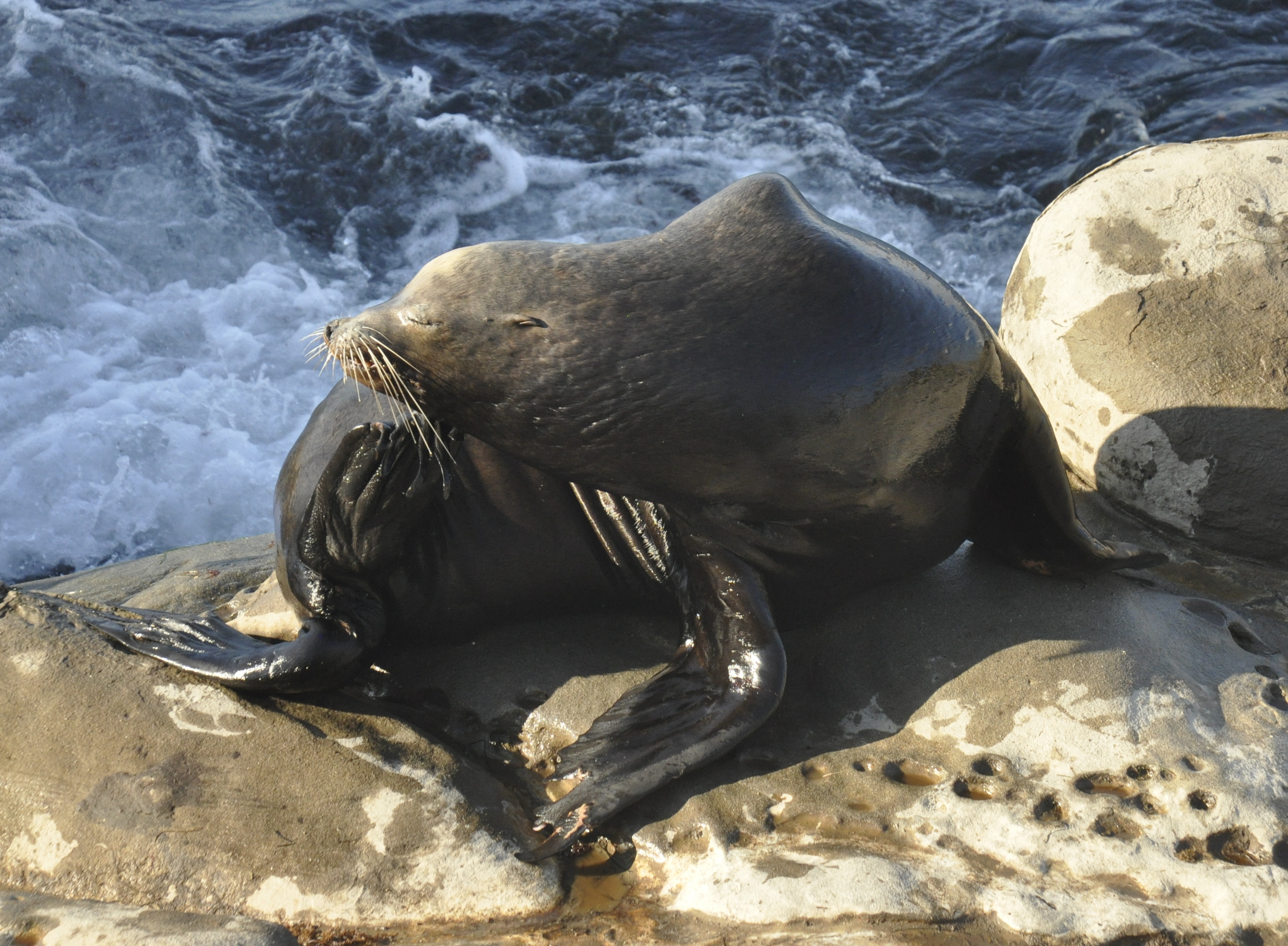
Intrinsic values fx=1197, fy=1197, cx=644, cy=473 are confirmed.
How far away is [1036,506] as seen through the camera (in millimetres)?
3607

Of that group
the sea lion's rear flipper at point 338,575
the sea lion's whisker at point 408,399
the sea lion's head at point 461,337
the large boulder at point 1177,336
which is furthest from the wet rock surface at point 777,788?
the sea lion's head at point 461,337

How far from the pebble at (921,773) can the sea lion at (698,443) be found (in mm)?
401

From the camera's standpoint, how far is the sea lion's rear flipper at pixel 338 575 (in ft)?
11.8

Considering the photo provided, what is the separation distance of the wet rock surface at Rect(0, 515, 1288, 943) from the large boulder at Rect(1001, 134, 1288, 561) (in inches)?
24.3

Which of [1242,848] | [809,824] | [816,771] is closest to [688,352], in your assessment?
[816,771]

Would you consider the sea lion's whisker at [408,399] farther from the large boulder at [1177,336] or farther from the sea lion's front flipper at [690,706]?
the large boulder at [1177,336]

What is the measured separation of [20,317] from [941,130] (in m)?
7.25

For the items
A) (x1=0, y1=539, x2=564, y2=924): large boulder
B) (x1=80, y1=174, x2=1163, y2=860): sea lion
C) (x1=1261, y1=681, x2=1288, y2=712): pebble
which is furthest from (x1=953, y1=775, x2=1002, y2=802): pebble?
(x1=0, y1=539, x2=564, y2=924): large boulder

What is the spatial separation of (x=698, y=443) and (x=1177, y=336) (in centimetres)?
209

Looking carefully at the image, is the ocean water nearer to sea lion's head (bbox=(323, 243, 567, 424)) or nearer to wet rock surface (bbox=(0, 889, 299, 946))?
sea lion's head (bbox=(323, 243, 567, 424))

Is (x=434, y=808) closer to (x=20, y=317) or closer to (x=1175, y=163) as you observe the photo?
(x=1175, y=163)

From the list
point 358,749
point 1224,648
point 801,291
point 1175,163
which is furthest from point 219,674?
point 1175,163

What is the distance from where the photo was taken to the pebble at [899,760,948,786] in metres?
3.10

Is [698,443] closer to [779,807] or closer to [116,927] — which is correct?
A: [779,807]
